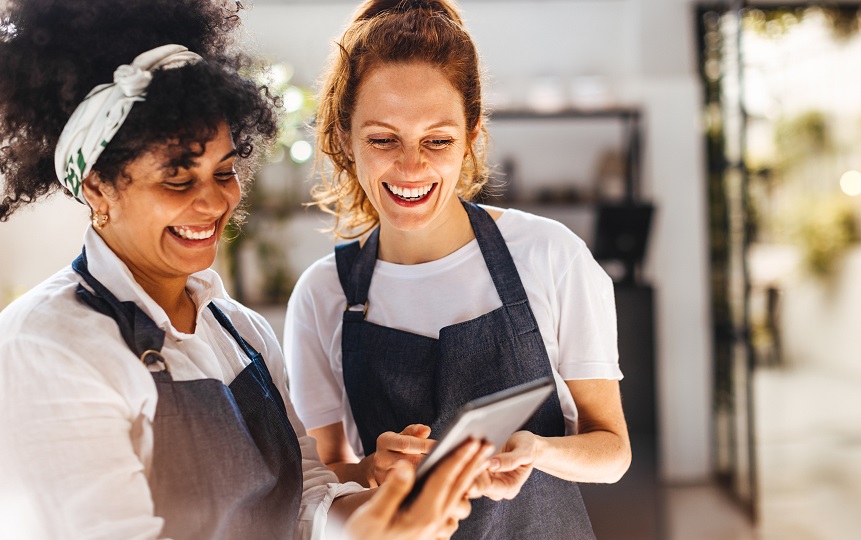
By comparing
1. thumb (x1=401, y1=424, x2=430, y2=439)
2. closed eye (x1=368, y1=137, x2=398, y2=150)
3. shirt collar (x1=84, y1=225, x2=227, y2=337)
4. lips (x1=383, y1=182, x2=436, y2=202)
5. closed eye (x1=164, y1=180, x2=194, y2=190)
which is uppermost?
closed eye (x1=368, y1=137, x2=398, y2=150)

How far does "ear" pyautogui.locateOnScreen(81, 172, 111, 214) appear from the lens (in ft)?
3.80

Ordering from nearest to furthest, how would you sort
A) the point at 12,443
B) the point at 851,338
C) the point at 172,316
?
the point at 12,443
the point at 172,316
the point at 851,338

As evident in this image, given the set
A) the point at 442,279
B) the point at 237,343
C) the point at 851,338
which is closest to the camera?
the point at 237,343

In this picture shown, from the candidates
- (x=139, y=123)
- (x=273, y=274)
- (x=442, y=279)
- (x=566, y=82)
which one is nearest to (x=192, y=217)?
(x=139, y=123)

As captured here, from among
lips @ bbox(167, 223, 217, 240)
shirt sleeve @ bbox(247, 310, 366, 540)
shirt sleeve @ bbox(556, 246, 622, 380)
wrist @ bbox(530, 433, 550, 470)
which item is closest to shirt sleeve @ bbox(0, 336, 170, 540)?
lips @ bbox(167, 223, 217, 240)

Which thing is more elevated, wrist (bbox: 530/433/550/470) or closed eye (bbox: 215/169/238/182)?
closed eye (bbox: 215/169/238/182)

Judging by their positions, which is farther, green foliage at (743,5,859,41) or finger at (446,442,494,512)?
green foliage at (743,5,859,41)

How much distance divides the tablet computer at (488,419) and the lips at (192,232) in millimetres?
519

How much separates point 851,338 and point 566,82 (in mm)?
4774

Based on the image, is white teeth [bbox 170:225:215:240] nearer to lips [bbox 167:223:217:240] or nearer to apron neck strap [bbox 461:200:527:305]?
lips [bbox 167:223:217:240]

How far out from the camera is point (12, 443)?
975 millimetres

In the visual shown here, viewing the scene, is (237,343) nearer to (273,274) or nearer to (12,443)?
(12,443)

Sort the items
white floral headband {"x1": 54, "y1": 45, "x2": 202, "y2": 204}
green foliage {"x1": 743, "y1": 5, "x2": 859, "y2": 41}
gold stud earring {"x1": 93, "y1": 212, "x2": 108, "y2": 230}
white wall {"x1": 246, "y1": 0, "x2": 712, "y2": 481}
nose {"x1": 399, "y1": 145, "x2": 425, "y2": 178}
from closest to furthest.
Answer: white floral headband {"x1": 54, "y1": 45, "x2": 202, "y2": 204} < gold stud earring {"x1": 93, "y1": 212, "x2": 108, "y2": 230} < nose {"x1": 399, "y1": 145, "x2": 425, "y2": 178} < white wall {"x1": 246, "y1": 0, "x2": 712, "y2": 481} < green foliage {"x1": 743, "y1": 5, "x2": 859, "y2": 41}

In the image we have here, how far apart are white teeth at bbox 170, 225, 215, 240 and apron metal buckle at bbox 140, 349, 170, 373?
195 mm
